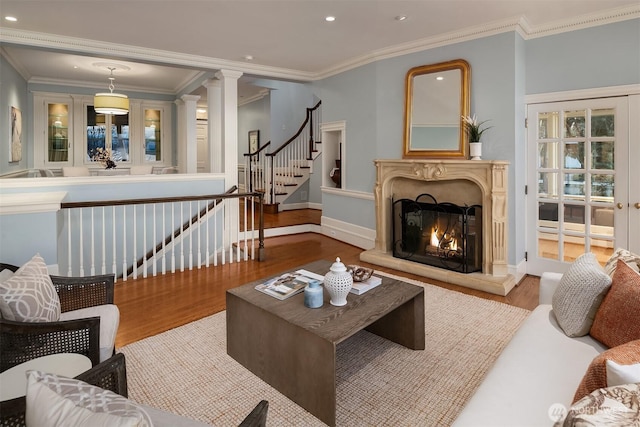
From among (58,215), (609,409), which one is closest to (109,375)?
(609,409)

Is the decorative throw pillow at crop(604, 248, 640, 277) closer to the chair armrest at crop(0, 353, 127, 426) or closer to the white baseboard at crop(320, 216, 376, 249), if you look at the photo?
the chair armrest at crop(0, 353, 127, 426)

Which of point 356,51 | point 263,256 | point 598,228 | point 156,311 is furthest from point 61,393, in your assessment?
point 356,51

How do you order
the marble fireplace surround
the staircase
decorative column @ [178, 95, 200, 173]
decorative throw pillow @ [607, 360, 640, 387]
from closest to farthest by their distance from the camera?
decorative throw pillow @ [607, 360, 640, 387], the marble fireplace surround, decorative column @ [178, 95, 200, 173], the staircase

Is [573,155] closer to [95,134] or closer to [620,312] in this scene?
[620,312]

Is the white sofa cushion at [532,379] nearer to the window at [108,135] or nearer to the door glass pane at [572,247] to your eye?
the door glass pane at [572,247]

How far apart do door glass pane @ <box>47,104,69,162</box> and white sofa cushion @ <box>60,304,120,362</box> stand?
7.29 meters

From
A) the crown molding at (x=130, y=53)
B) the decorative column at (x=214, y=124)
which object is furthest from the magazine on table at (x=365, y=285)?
the crown molding at (x=130, y=53)

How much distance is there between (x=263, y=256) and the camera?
5.11 metres

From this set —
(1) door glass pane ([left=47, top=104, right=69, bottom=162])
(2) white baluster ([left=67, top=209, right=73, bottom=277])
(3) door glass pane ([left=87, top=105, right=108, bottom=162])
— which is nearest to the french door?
(2) white baluster ([left=67, top=209, right=73, bottom=277])

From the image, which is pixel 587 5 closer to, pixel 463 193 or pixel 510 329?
pixel 463 193

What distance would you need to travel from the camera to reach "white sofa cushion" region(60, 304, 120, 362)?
2.03m

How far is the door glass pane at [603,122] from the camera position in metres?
3.82

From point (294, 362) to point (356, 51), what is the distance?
442 centimetres

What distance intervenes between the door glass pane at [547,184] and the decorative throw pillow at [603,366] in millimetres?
3416
